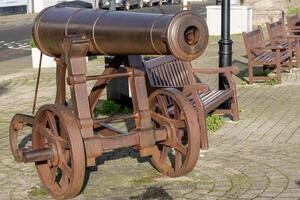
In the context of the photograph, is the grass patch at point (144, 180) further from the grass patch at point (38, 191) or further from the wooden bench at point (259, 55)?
the wooden bench at point (259, 55)

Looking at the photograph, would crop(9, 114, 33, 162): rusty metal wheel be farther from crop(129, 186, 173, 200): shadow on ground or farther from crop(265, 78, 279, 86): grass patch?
crop(265, 78, 279, 86): grass patch

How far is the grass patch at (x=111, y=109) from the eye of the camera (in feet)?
33.6

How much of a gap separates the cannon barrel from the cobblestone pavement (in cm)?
125

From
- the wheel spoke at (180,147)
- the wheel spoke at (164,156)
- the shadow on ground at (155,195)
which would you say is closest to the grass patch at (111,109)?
the wheel spoke at (164,156)

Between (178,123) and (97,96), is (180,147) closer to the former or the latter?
(178,123)

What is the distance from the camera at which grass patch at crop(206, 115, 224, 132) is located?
359 inches

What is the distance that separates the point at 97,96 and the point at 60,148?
92 cm

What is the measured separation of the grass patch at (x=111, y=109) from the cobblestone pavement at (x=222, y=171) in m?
1.31

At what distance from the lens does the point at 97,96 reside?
7.08 meters

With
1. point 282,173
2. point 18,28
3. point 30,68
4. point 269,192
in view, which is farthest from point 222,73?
point 18,28

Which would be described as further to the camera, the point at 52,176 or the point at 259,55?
the point at 259,55

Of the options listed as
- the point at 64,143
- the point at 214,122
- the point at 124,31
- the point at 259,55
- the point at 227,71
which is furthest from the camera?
the point at 259,55

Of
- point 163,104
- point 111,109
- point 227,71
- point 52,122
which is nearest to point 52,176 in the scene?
point 52,122

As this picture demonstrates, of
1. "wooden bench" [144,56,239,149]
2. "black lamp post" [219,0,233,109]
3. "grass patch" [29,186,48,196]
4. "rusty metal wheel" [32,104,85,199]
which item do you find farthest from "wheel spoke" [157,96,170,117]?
"black lamp post" [219,0,233,109]
